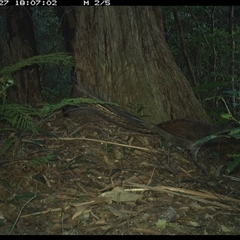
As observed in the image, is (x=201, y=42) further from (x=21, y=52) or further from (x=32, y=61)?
(x=32, y=61)

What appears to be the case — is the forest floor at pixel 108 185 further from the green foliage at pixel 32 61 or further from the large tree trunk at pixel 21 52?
the large tree trunk at pixel 21 52

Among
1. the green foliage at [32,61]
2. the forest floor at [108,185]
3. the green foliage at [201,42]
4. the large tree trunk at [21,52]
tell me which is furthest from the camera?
the green foliage at [201,42]

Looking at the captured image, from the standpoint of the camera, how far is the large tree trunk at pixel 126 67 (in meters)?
3.74

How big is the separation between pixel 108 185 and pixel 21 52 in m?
2.41

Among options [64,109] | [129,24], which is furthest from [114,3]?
[64,109]

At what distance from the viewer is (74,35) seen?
393 cm

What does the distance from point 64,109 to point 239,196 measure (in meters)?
1.79

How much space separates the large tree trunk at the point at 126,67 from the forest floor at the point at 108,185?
40 cm

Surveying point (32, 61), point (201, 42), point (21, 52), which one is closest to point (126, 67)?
point (32, 61)

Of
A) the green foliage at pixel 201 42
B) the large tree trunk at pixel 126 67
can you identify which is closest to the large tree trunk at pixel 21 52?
the large tree trunk at pixel 126 67

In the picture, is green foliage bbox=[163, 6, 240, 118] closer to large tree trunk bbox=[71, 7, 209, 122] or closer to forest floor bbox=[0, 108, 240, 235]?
large tree trunk bbox=[71, 7, 209, 122]

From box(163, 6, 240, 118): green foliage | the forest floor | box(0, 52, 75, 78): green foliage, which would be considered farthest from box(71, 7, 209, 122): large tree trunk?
box(163, 6, 240, 118): green foliage

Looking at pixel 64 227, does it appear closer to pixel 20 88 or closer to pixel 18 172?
pixel 18 172

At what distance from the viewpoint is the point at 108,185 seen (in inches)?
104
